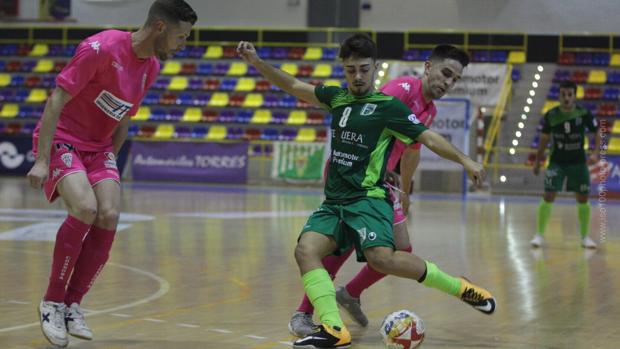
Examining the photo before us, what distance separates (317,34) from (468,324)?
71.5 feet

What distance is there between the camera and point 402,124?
5.71 m

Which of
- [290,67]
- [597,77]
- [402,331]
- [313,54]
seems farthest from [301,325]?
[313,54]

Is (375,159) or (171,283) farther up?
(375,159)

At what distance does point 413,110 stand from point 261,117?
21.1 m

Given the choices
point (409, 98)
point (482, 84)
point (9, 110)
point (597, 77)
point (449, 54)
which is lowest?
point (9, 110)

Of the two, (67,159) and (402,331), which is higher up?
(67,159)

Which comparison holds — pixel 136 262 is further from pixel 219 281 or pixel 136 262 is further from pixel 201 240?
pixel 201 240

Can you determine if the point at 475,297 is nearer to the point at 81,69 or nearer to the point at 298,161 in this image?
the point at 81,69

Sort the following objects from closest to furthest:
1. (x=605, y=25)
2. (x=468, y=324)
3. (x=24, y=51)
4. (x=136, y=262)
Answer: (x=468, y=324)
(x=136, y=262)
(x=605, y=25)
(x=24, y=51)

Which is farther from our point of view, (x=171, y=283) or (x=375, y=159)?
(x=171, y=283)

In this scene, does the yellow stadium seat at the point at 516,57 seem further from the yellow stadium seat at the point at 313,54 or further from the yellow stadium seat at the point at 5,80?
the yellow stadium seat at the point at 5,80

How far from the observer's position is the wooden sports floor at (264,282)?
239 inches

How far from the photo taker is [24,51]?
2967cm

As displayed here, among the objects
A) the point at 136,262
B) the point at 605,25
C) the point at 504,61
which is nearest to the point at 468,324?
the point at 136,262
